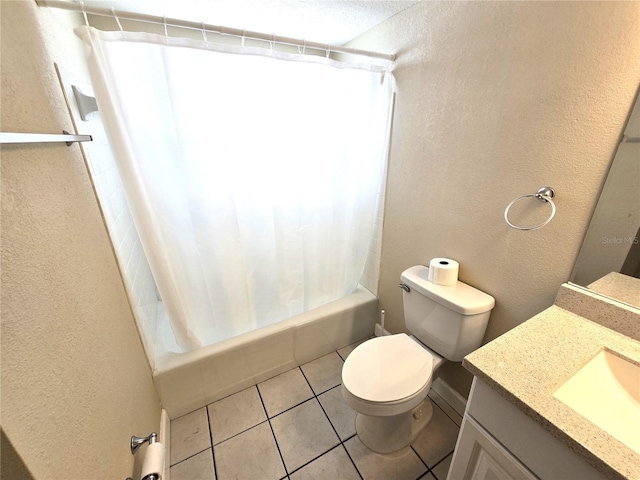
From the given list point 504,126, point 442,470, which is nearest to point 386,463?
point 442,470

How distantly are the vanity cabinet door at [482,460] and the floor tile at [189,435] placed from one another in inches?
47.0

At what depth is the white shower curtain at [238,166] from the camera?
1037 millimetres

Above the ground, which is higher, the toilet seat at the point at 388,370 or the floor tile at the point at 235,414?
the toilet seat at the point at 388,370

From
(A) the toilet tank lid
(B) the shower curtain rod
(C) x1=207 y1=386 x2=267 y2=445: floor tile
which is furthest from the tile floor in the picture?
(B) the shower curtain rod

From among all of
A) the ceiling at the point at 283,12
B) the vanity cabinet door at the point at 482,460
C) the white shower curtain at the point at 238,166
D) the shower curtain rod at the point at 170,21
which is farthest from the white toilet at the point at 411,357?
the ceiling at the point at 283,12

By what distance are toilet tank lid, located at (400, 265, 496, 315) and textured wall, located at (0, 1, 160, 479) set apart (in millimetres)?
1279

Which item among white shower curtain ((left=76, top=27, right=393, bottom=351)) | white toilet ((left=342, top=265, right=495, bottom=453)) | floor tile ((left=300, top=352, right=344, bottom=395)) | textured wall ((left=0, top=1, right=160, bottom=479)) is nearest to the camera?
textured wall ((left=0, top=1, right=160, bottom=479))

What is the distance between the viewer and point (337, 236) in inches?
67.5

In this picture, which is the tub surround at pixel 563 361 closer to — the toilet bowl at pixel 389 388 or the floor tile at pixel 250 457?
the toilet bowl at pixel 389 388

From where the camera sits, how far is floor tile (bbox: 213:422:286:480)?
4.11ft

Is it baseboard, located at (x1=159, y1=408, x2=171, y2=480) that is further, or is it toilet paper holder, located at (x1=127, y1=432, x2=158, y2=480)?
baseboard, located at (x1=159, y1=408, x2=171, y2=480)

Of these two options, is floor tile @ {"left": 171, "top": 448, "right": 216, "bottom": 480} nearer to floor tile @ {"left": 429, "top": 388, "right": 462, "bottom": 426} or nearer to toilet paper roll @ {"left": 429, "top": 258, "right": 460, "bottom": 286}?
floor tile @ {"left": 429, "top": 388, "right": 462, "bottom": 426}

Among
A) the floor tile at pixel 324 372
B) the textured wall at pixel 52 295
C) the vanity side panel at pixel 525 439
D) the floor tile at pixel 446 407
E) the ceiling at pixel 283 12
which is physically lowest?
the floor tile at pixel 446 407

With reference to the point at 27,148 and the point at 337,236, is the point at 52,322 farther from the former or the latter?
the point at 337,236
